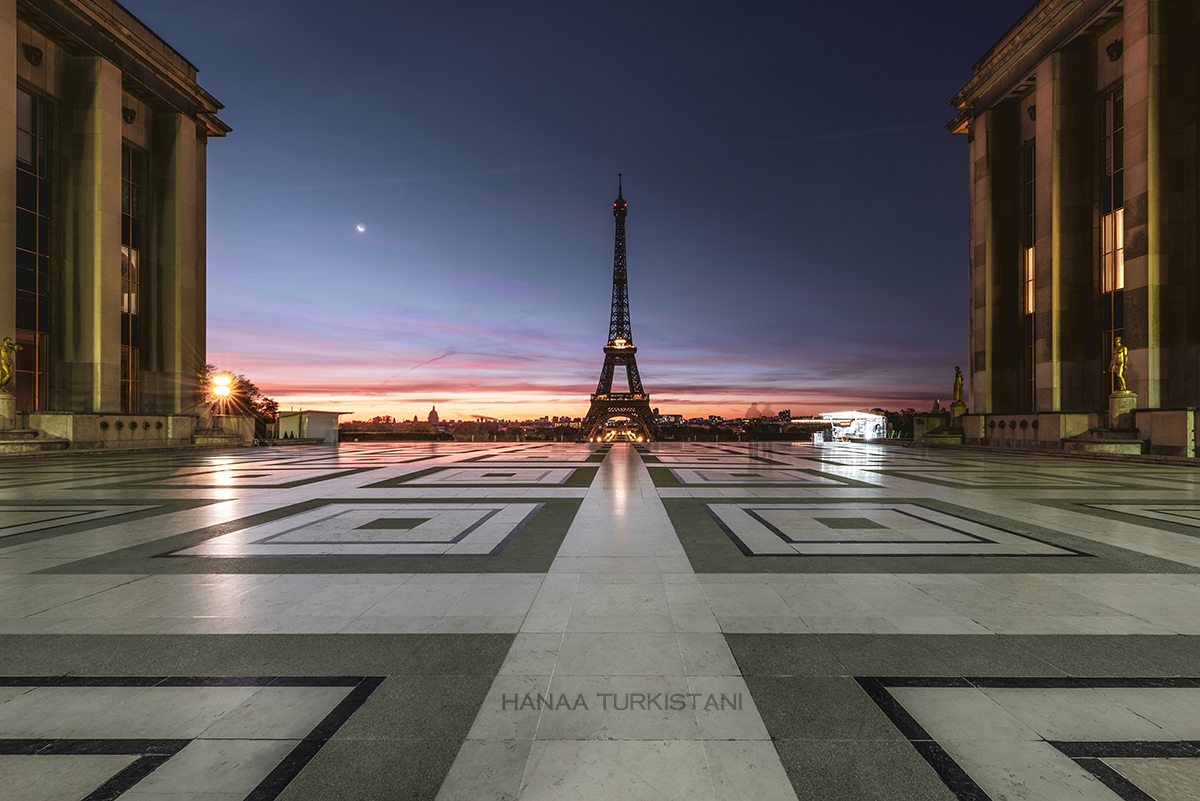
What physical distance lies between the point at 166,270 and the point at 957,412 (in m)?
52.1

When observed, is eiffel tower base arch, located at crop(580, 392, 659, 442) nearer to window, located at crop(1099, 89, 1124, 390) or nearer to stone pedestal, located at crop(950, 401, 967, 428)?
stone pedestal, located at crop(950, 401, 967, 428)

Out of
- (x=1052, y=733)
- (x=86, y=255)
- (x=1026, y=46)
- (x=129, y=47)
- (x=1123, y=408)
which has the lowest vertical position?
(x=1052, y=733)

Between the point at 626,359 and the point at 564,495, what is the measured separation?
7281 centimetres

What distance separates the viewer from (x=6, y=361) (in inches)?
920

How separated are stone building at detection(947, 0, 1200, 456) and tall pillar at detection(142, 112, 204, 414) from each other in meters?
50.4

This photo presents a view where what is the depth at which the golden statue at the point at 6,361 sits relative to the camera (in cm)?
2314

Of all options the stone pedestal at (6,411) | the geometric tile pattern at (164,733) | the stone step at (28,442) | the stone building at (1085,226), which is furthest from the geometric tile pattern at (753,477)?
the stone pedestal at (6,411)

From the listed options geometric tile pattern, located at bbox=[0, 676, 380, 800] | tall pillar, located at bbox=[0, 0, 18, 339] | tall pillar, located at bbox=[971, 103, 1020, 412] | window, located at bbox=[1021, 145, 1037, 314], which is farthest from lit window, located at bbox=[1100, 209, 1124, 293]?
tall pillar, located at bbox=[0, 0, 18, 339]

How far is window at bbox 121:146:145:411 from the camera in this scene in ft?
107

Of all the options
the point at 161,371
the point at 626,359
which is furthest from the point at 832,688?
the point at 626,359

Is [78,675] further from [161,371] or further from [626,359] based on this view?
[626,359]

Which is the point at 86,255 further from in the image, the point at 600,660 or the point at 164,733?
the point at 600,660

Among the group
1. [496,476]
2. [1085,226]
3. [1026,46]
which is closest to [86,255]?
[496,476]

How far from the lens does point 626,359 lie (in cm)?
8356
